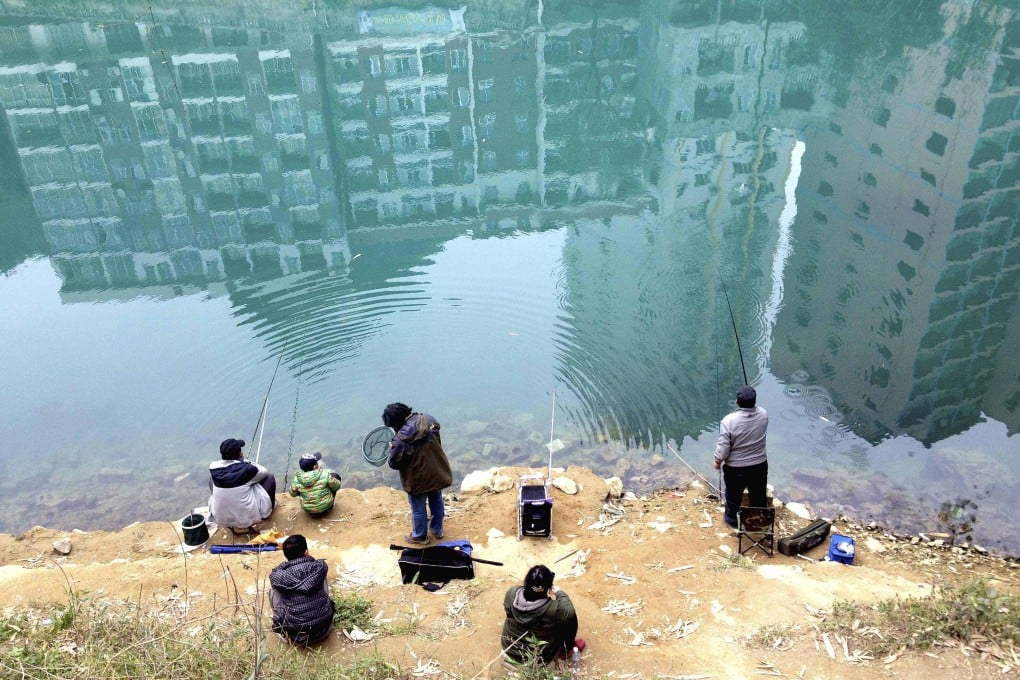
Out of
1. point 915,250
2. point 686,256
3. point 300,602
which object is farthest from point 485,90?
point 300,602

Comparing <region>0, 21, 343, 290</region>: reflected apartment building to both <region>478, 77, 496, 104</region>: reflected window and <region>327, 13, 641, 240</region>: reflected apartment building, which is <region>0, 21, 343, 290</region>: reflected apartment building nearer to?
<region>327, 13, 641, 240</region>: reflected apartment building

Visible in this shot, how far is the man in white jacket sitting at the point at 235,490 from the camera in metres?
9.26

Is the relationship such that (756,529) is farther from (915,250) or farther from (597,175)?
(597,175)

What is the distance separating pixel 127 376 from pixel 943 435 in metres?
14.3

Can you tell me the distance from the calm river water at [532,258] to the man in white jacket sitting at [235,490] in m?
2.48

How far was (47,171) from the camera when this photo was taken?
2608cm

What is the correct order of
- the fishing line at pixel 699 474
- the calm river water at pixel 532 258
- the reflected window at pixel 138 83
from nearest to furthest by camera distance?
1. the fishing line at pixel 699 474
2. the calm river water at pixel 532 258
3. the reflected window at pixel 138 83

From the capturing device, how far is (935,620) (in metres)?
6.73

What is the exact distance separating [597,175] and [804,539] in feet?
59.2

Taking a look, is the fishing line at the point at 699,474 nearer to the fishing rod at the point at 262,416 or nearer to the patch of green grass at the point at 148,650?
the patch of green grass at the point at 148,650

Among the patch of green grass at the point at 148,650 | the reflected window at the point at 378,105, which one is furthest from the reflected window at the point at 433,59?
the patch of green grass at the point at 148,650

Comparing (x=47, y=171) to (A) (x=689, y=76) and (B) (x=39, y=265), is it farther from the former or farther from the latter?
(A) (x=689, y=76)

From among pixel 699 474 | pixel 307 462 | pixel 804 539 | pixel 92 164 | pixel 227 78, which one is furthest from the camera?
pixel 227 78

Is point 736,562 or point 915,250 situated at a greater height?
point 736,562
